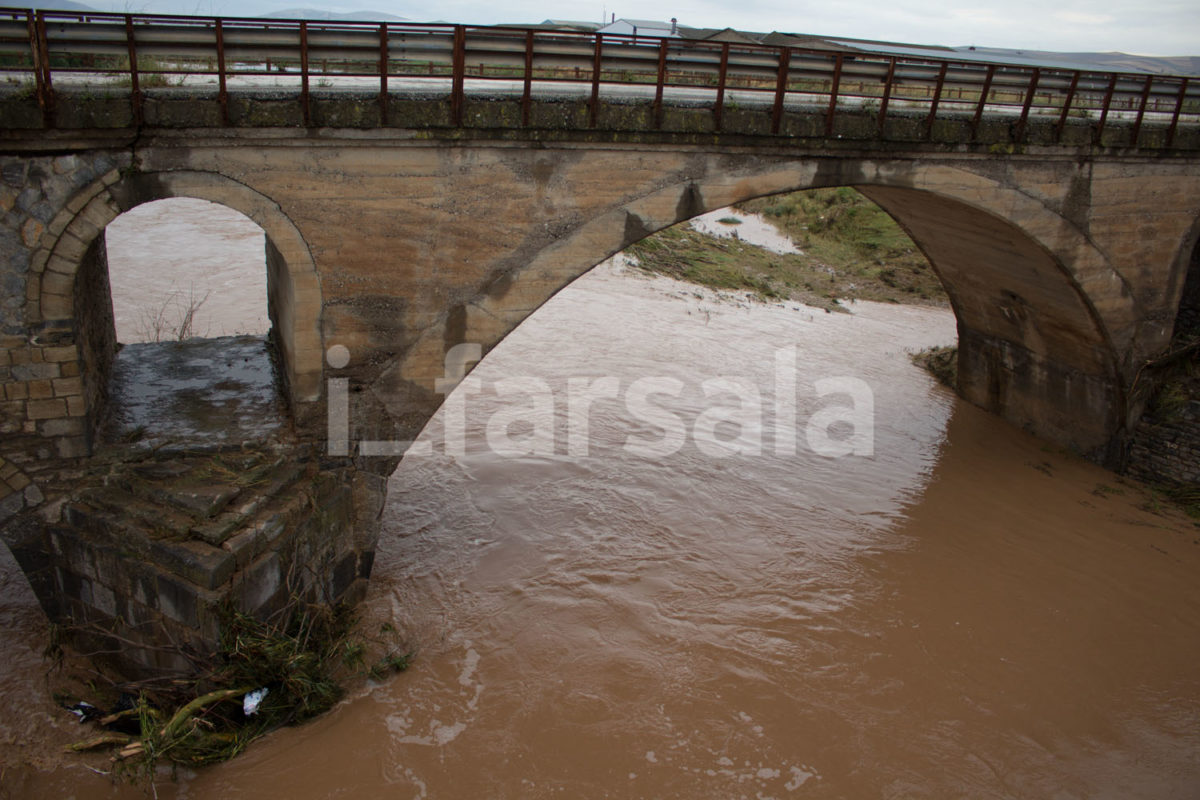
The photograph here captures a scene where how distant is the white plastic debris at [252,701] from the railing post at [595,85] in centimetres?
541

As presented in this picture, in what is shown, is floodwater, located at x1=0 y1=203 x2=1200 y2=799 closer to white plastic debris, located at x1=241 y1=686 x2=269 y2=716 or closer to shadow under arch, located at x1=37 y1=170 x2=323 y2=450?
white plastic debris, located at x1=241 y1=686 x2=269 y2=716

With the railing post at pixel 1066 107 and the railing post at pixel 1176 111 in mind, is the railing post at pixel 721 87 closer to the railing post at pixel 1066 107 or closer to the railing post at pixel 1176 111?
the railing post at pixel 1066 107

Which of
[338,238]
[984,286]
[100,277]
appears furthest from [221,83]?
[984,286]

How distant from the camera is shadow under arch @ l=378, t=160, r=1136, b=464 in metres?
7.77

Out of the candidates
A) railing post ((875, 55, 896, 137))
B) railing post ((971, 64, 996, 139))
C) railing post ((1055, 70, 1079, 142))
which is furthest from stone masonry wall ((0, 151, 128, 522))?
railing post ((1055, 70, 1079, 142))

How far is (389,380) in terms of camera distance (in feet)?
25.0

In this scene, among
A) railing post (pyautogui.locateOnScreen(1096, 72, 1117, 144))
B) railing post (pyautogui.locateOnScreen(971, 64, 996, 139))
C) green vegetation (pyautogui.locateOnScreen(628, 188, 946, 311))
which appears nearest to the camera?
railing post (pyautogui.locateOnScreen(971, 64, 996, 139))

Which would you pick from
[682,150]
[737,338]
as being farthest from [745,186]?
[737,338]

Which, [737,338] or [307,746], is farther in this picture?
[737,338]

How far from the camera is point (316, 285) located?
7207 mm

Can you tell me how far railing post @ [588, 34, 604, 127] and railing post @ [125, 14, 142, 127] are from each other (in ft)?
11.7

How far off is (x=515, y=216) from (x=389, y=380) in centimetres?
185

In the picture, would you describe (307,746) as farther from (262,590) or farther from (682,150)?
(682,150)

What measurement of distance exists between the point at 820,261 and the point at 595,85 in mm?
17452
